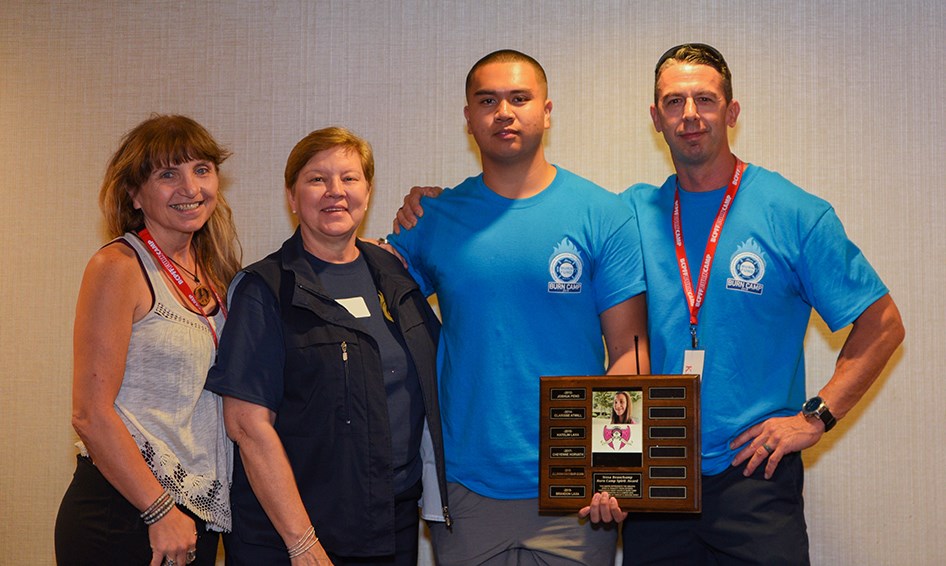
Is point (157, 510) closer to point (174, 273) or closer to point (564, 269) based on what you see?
point (174, 273)

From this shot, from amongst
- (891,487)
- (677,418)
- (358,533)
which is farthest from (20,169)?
(891,487)

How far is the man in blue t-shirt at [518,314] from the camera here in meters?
2.68

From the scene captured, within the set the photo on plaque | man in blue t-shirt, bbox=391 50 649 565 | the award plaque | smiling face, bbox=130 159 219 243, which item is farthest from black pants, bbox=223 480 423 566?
smiling face, bbox=130 159 219 243

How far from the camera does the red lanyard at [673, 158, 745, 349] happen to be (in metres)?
2.64

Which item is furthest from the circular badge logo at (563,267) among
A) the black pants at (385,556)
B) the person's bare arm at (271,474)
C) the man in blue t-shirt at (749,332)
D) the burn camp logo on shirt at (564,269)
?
A: the person's bare arm at (271,474)

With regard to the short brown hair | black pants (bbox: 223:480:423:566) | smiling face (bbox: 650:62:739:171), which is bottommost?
black pants (bbox: 223:480:423:566)

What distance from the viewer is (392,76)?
3.78 m

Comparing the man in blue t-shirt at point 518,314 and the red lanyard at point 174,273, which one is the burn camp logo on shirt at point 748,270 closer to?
the man in blue t-shirt at point 518,314

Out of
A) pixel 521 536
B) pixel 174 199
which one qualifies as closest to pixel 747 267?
pixel 521 536

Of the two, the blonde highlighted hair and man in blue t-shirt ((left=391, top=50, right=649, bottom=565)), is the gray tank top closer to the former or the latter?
the blonde highlighted hair

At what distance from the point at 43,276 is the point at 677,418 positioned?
2775 mm

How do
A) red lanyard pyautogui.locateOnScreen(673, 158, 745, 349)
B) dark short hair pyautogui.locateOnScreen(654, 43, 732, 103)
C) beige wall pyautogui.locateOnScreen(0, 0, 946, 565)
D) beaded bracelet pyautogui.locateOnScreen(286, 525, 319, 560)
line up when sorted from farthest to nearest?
1. beige wall pyautogui.locateOnScreen(0, 0, 946, 565)
2. dark short hair pyautogui.locateOnScreen(654, 43, 732, 103)
3. red lanyard pyautogui.locateOnScreen(673, 158, 745, 349)
4. beaded bracelet pyautogui.locateOnScreen(286, 525, 319, 560)

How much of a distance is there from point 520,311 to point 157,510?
1121mm

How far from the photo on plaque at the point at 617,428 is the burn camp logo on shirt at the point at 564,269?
1.13 ft
